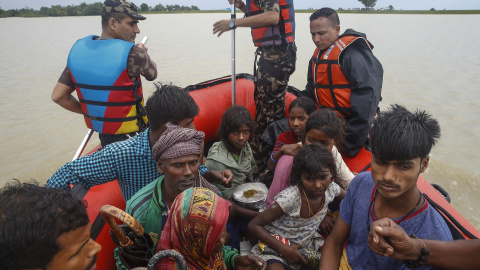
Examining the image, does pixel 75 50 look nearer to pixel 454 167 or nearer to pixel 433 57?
pixel 454 167

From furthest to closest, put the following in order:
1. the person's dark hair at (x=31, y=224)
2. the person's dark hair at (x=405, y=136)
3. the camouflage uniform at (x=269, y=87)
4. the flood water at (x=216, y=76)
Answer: the flood water at (x=216, y=76) → the camouflage uniform at (x=269, y=87) → the person's dark hair at (x=405, y=136) → the person's dark hair at (x=31, y=224)

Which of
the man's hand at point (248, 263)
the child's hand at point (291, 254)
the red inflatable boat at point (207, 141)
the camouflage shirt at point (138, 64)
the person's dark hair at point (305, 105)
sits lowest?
the child's hand at point (291, 254)

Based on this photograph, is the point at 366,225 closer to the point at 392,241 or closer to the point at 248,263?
the point at 392,241

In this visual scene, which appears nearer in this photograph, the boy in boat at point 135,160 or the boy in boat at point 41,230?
the boy in boat at point 41,230

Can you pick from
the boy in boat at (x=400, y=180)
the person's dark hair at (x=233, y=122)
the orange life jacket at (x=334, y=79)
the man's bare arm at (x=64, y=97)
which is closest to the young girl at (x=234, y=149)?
the person's dark hair at (x=233, y=122)

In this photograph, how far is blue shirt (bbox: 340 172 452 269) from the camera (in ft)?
4.43

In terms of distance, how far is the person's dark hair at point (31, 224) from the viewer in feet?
3.08

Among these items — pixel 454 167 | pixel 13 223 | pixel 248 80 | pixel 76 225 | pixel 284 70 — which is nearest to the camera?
pixel 13 223

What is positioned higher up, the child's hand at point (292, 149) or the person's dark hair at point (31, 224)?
the person's dark hair at point (31, 224)

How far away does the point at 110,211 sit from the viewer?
1.25 metres

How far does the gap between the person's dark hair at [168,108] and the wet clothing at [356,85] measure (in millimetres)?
1319

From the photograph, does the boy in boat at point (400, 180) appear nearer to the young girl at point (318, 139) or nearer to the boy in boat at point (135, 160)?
the young girl at point (318, 139)

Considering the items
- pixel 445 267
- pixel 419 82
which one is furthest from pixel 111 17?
pixel 419 82

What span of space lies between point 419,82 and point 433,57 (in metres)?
4.11
